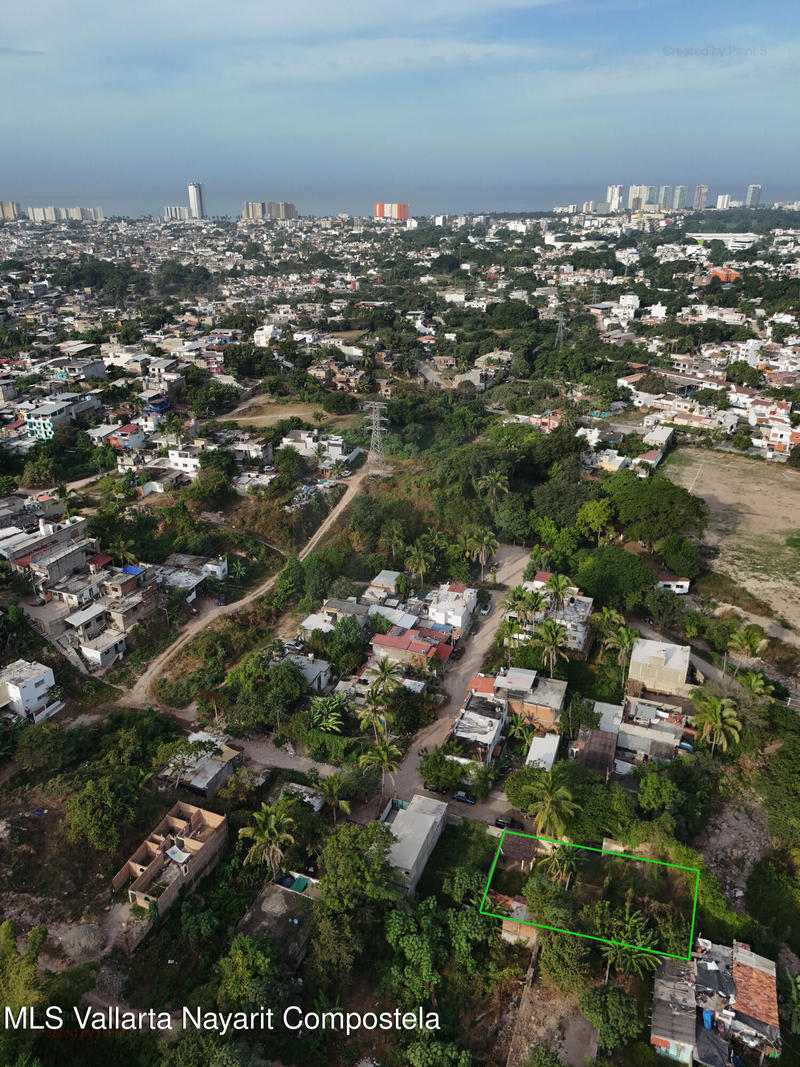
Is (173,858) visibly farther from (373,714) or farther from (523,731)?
(523,731)

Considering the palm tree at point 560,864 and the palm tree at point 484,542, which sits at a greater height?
the palm tree at point 484,542

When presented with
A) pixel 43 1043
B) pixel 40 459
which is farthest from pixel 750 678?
pixel 40 459

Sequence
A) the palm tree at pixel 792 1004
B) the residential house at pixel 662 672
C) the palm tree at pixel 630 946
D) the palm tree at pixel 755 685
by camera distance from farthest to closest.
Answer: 1. the residential house at pixel 662 672
2. the palm tree at pixel 755 685
3. the palm tree at pixel 630 946
4. the palm tree at pixel 792 1004

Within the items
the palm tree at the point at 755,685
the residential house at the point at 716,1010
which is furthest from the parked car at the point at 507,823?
the palm tree at the point at 755,685

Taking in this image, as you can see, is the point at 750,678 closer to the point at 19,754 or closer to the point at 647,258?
the point at 19,754

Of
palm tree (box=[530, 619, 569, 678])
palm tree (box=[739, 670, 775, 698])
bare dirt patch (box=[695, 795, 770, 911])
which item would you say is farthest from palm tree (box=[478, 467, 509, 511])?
bare dirt patch (box=[695, 795, 770, 911])

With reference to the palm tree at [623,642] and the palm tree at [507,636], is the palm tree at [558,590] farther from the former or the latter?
the palm tree at [623,642]
